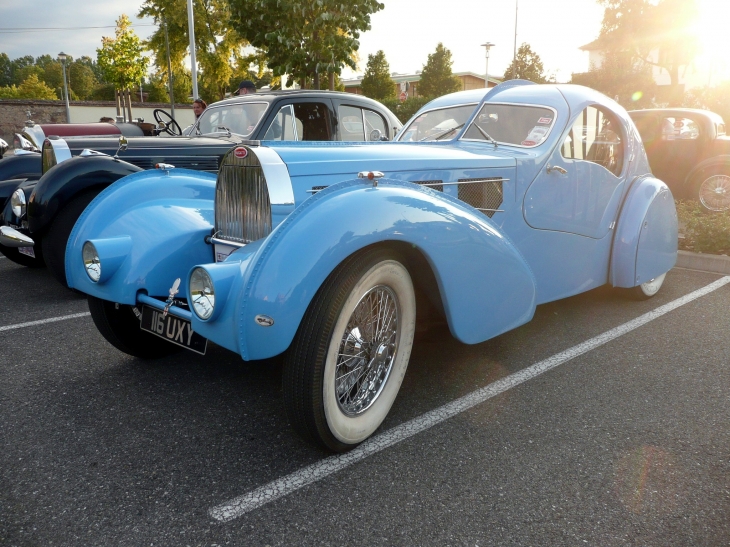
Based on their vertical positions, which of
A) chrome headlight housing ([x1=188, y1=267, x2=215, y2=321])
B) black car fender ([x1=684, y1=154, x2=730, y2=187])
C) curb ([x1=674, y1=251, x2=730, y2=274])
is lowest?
curb ([x1=674, y1=251, x2=730, y2=274])

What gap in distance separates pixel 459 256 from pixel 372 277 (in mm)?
515

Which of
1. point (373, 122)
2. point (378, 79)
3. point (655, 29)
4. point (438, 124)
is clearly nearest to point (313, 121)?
point (373, 122)

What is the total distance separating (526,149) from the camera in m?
3.57

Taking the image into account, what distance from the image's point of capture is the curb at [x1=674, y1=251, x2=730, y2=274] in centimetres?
562

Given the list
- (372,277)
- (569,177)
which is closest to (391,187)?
(372,277)

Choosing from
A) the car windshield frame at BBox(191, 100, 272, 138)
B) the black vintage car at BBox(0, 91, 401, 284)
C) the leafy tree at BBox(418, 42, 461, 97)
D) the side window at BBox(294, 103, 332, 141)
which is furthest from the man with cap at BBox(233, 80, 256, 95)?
the leafy tree at BBox(418, 42, 461, 97)

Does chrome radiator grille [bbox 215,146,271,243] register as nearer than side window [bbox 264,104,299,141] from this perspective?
Yes

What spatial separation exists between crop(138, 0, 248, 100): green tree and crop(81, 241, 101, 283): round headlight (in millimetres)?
30565

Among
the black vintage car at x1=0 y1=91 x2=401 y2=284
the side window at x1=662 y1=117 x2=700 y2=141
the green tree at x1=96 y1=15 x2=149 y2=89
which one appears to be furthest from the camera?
the green tree at x1=96 y1=15 x2=149 y2=89

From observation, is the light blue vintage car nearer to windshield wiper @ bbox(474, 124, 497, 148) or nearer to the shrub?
windshield wiper @ bbox(474, 124, 497, 148)

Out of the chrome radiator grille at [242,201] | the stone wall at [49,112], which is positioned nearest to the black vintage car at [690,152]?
the chrome radiator grille at [242,201]

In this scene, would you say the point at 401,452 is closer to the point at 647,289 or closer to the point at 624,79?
the point at 647,289

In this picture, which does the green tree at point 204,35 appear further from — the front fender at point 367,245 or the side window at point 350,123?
the front fender at point 367,245

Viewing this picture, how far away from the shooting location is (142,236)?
290 centimetres
